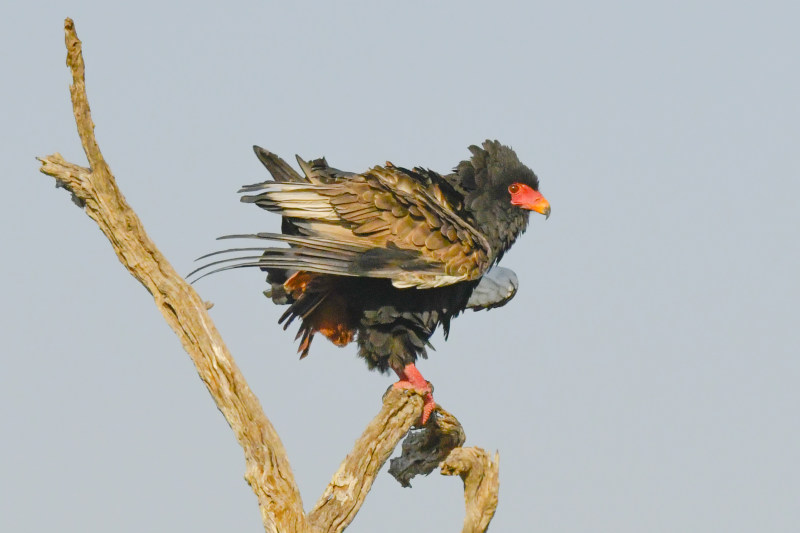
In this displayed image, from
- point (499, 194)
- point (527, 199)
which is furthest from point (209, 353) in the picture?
point (527, 199)

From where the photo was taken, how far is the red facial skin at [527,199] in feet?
30.8

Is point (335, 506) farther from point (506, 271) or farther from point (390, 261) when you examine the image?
point (506, 271)

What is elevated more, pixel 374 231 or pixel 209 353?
pixel 374 231

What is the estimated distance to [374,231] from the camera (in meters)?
8.50

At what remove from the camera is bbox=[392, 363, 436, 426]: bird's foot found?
28.6ft

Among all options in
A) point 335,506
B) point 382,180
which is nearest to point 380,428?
point 335,506

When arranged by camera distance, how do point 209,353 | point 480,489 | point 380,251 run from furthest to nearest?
point 380,251
point 480,489
point 209,353

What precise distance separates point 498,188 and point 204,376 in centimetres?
340

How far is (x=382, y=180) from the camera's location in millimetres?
8742

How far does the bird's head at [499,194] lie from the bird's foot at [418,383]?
1.33 metres

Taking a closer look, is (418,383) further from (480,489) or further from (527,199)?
(527,199)

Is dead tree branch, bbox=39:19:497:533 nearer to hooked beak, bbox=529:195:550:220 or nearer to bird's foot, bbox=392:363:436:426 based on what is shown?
bird's foot, bbox=392:363:436:426

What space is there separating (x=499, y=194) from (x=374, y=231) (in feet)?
4.66

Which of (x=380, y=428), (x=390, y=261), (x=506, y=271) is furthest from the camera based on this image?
(x=506, y=271)
